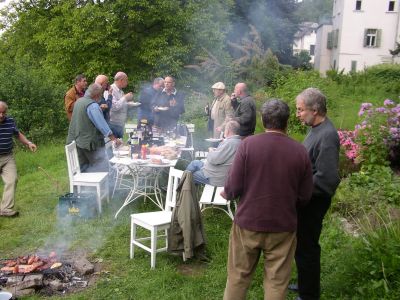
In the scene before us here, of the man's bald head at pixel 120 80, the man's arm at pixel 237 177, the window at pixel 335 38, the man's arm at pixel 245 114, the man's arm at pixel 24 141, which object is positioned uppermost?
the window at pixel 335 38

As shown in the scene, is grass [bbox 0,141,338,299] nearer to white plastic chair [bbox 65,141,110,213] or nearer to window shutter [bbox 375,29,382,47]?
white plastic chair [bbox 65,141,110,213]

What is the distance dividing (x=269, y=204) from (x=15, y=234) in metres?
3.55

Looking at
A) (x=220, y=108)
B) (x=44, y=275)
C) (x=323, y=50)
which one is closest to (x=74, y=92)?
(x=220, y=108)

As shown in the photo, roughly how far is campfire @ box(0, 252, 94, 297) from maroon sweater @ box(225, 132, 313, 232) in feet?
6.11

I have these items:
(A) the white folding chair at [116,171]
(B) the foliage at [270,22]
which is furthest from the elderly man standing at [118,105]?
(B) the foliage at [270,22]

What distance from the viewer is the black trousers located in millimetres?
2988

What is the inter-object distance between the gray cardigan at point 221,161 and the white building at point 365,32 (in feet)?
78.6

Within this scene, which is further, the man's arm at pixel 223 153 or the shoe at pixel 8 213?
the shoe at pixel 8 213

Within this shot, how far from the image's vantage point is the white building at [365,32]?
26641mm

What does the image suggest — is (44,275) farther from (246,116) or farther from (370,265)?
(246,116)

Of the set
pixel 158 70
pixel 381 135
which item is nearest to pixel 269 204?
pixel 381 135

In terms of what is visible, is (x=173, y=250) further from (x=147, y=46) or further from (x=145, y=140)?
(x=147, y=46)

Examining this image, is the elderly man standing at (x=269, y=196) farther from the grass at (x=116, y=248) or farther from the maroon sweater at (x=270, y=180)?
the grass at (x=116, y=248)

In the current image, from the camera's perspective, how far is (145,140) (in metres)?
6.06
